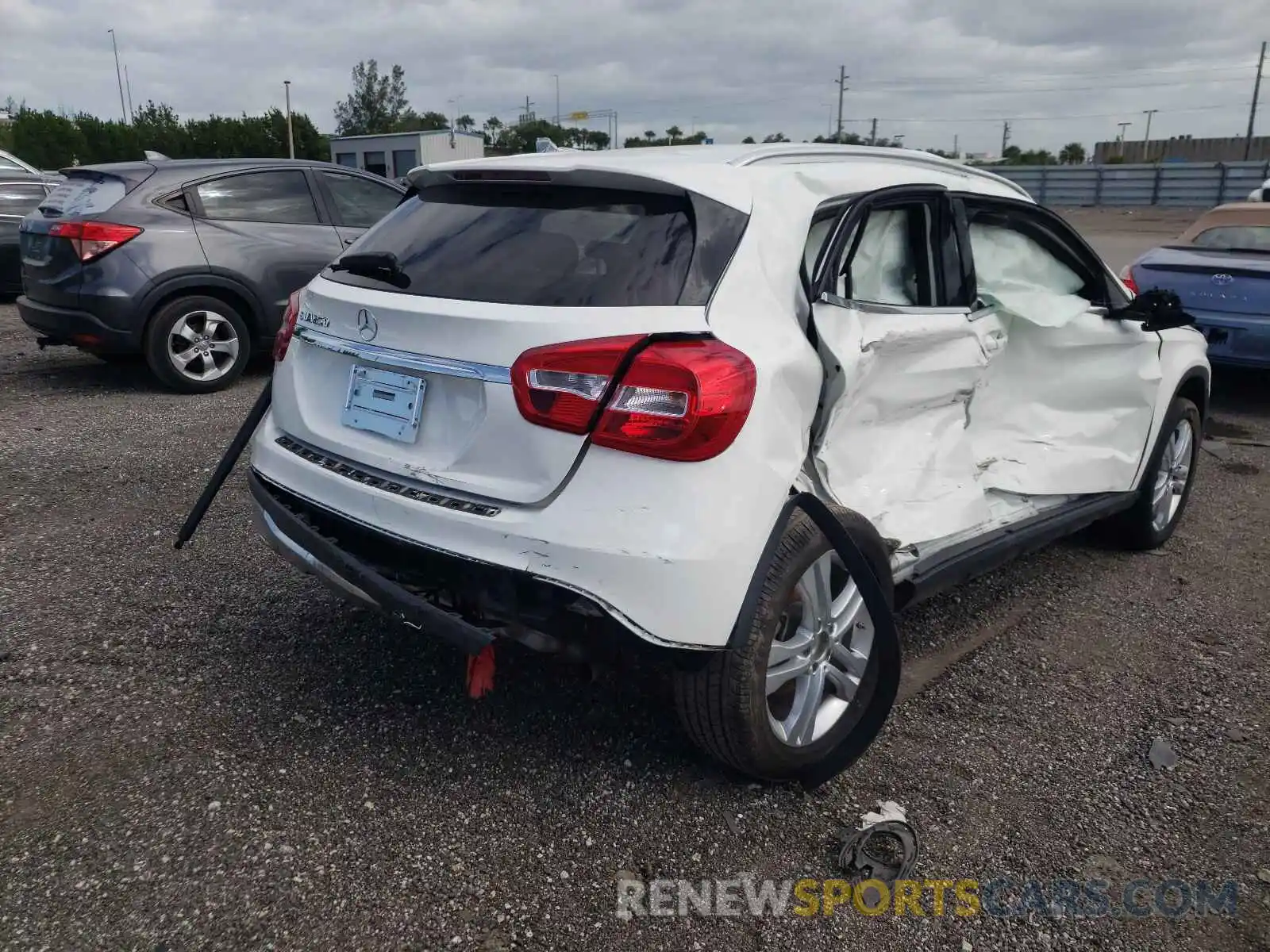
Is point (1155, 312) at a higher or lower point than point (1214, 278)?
higher

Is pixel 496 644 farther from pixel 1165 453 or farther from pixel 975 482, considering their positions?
pixel 1165 453

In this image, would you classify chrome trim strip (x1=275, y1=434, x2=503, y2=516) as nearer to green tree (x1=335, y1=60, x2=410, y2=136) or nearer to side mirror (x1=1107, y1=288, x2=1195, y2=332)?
side mirror (x1=1107, y1=288, x2=1195, y2=332)

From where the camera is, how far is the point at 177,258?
693 centimetres

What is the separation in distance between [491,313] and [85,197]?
19.6 feet

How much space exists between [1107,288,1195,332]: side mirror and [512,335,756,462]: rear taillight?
8.35ft

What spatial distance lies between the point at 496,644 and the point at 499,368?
68 cm

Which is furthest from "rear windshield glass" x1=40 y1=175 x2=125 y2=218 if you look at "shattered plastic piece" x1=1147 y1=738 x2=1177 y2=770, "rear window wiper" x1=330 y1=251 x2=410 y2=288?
"shattered plastic piece" x1=1147 y1=738 x2=1177 y2=770

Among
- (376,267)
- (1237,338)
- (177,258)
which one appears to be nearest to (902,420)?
(376,267)

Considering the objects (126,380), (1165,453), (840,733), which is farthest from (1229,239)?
(126,380)

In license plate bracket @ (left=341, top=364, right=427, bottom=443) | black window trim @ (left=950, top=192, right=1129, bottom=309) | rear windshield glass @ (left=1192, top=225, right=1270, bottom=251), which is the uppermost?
black window trim @ (left=950, top=192, right=1129, bottom=309)

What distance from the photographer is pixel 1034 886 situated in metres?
2.45

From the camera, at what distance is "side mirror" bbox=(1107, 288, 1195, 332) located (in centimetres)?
410

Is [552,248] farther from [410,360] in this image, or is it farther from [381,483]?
[381,483]

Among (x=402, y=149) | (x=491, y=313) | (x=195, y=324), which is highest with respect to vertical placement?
(x=402, y=149)
